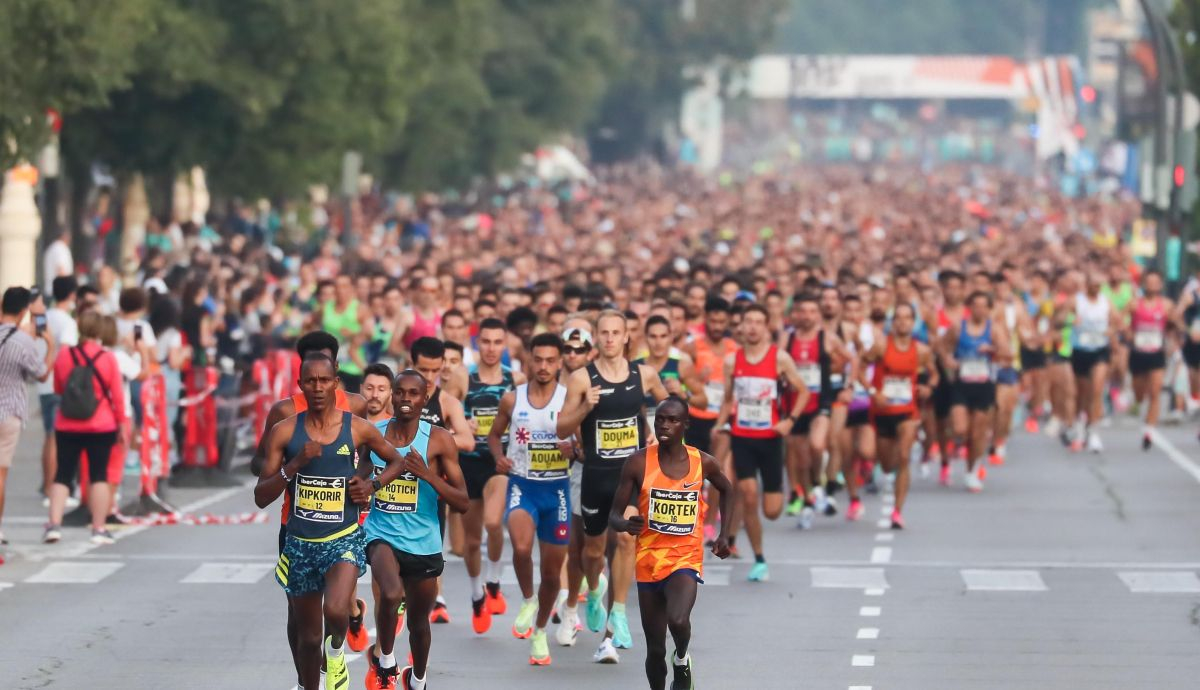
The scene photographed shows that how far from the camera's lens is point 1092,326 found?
27.6 m

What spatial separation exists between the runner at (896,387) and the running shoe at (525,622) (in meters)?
6.14

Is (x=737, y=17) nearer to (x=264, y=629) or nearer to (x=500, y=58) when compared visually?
(x=500, y=58)

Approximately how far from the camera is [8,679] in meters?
13.6

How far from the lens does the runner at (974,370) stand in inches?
922

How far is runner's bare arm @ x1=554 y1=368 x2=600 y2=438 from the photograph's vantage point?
1477cm

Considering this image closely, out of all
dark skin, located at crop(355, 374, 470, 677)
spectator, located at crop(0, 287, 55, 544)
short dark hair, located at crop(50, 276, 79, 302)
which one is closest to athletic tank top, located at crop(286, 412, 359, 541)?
dark skin, located at crop(355, 374, 470, 677)

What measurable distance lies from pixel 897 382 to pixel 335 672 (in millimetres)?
Answer: 9999

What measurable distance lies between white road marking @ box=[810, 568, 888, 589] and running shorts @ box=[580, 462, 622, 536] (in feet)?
9.62

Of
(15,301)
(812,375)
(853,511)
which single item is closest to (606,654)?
(15,301)

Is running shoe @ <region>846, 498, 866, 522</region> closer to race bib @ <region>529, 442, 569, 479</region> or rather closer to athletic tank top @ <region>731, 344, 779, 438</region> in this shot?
athletic tank top @ <region>731, 344, 779, 438</region>

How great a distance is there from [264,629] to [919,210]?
176ft

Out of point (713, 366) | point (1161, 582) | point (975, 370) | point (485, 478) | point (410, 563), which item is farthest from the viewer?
point (975, 370)

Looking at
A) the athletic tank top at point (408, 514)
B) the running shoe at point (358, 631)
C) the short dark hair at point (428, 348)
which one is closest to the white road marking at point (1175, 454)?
the short dark hair at point (428, 348)

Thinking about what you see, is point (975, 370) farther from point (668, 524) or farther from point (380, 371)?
point (380, 371)
